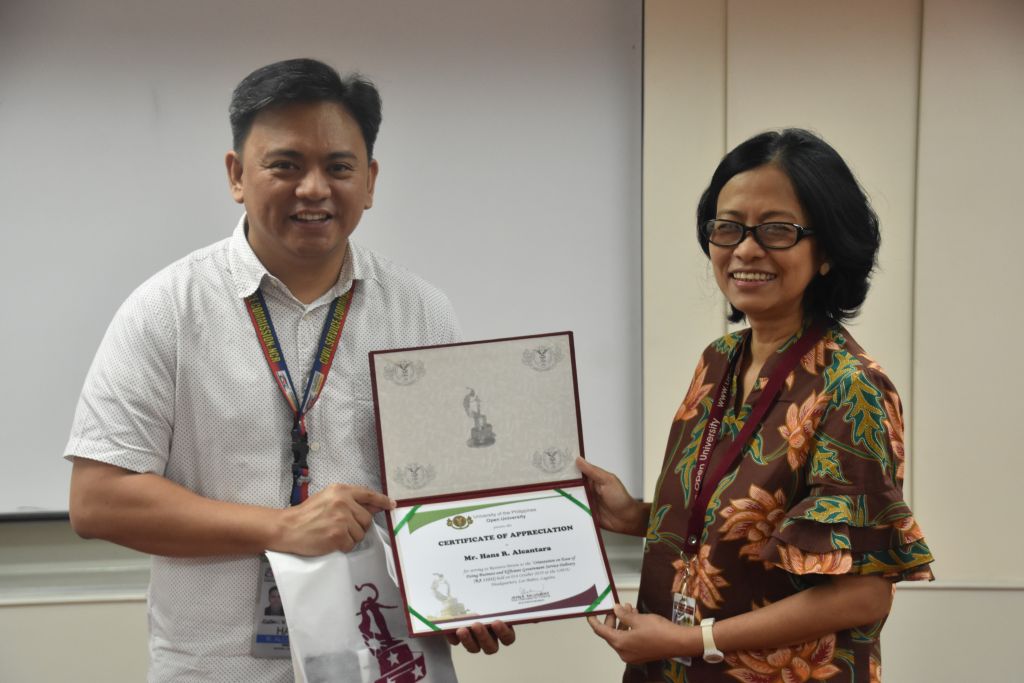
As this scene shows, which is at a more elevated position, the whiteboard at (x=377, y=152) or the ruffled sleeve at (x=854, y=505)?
the whiteboard at (x=377, y=152)

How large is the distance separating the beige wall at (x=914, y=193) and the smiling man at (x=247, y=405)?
5.25 feet

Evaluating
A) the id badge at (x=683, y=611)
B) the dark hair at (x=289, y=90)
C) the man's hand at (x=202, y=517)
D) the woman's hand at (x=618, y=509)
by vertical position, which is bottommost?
the id badge at (x=683, y=611)

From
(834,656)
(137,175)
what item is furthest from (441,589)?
(137,175)

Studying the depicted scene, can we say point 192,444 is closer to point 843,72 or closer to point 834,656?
point 834,656

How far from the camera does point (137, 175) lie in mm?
3094

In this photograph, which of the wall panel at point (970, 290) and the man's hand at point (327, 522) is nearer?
the man's hand at point (327, 522)

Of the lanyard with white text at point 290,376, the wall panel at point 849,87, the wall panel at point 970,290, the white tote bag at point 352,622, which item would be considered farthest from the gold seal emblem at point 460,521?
the wall panel at point 970,290

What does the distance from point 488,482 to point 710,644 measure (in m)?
0.50

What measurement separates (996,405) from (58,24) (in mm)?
3527

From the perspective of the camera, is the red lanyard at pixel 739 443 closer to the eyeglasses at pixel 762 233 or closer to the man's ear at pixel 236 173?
the eyeglasses at pixel 762 233

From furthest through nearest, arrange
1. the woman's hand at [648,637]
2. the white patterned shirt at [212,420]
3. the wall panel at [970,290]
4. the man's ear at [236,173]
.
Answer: the wall panel at [970,290] < the man's ear at [236,173] < the white patterned shirt at [212,420] < the woman's hand at [648,637]

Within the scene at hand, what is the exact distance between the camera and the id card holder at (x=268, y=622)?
167cm

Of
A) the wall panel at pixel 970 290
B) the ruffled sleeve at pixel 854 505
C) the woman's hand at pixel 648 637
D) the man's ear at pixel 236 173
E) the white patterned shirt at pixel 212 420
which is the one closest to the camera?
the ruffled sleeve at pixel 854 505

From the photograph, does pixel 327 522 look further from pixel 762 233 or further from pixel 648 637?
pixel 762 233
